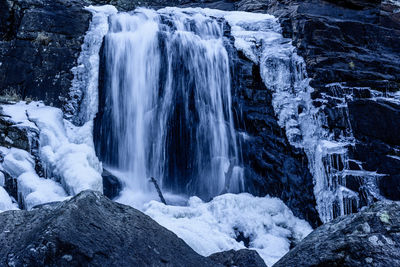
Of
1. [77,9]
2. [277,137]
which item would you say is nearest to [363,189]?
[277,137]

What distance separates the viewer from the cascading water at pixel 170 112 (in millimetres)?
7762

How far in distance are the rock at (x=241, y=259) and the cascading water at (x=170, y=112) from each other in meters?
4.18

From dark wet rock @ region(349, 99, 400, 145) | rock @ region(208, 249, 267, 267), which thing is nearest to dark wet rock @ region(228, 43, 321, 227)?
dark wet rock @ region(349, 99, 400, 145)

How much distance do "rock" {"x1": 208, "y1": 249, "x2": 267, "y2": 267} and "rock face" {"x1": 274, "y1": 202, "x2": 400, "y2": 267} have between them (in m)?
0.75

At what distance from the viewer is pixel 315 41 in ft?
25.5

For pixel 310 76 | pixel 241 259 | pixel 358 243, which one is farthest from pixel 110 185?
pixel 358 243

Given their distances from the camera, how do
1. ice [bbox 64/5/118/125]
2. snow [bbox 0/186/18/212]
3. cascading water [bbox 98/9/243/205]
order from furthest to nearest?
cascading water [bbox 98/9/243/205] < ice [bbox 64/5/118/125] < snow [bbox 0/186/18/212]

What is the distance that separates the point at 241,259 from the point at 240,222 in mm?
2940

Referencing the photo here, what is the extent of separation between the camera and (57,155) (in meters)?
→ 6.02

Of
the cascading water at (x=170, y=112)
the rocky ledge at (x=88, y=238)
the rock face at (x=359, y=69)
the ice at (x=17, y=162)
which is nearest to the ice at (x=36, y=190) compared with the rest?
the ice at (x=17, y=162)

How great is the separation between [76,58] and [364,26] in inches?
244

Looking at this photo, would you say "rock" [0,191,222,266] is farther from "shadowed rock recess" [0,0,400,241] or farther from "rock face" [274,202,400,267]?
"shadowed rock recess" [0,0,400,241]

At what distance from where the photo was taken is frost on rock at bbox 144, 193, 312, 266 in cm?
527

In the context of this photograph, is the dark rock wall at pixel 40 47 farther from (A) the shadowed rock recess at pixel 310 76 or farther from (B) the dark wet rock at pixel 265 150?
(B) the dark wet rock at pixel 265 150
